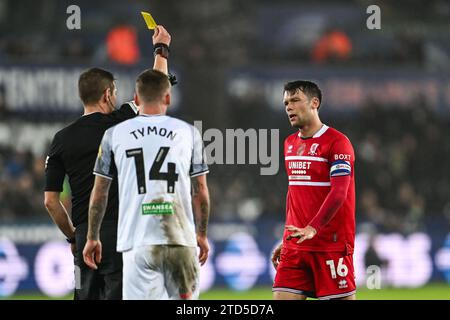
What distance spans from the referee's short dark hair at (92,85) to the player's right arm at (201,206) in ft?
3.76

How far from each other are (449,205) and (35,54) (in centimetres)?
765

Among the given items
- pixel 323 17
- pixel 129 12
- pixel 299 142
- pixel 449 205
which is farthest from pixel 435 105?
pixel 299 142

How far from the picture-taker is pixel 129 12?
21.4 metres

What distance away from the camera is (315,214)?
25.9 ft

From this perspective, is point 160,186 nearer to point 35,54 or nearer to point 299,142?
point 299,142

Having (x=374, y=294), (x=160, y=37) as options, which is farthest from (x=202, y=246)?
A: (x=374, y=294)

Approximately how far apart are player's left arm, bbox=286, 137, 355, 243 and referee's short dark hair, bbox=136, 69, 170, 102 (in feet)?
4.39

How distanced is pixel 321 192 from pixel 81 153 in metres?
1.75

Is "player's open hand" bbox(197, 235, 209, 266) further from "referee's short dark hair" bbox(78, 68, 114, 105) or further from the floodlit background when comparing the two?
the floodlit background

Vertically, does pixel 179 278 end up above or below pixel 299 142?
below

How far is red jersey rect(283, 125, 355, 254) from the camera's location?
7875mm

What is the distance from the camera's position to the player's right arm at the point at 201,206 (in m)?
7.00

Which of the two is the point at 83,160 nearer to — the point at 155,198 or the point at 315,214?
the point at 155,198

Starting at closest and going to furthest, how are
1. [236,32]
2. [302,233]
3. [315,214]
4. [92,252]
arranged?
[92,252], [302,233], [315,214], [236,32]
